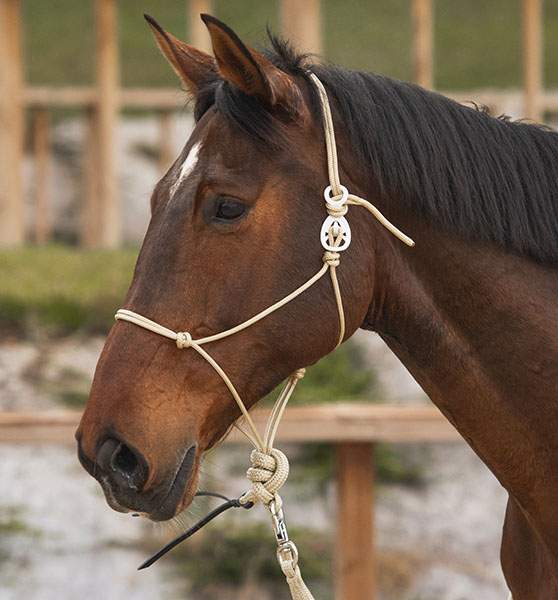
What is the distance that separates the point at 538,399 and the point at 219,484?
3.54 metres

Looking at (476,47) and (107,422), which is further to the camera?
(476,47)

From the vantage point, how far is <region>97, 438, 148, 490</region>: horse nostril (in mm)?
1646

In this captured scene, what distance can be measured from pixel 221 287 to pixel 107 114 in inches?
224

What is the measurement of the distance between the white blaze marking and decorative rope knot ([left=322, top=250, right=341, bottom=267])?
329mm

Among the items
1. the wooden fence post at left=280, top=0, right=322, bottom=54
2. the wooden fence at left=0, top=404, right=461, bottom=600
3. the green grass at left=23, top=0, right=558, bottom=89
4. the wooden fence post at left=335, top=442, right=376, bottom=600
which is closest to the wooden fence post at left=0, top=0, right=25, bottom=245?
the wooden fence post at left=280, top=0, right=322, bottom=54

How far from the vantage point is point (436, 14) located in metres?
16.0

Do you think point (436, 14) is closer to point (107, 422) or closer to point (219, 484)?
point (219, 484)

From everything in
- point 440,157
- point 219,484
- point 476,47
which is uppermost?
point 440,157

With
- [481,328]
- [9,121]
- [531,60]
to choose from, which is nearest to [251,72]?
[481,328]

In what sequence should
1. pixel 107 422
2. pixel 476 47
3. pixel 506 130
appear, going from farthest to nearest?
pixel 476 47 → pixel 506 130 → pixel 107 422

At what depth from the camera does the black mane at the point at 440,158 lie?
1838 mm

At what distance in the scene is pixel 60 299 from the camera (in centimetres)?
556

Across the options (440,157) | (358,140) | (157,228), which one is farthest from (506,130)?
(157,228)

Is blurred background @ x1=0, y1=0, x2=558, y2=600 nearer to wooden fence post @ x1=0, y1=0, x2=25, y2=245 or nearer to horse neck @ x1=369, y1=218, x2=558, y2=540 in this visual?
wooden fence post @ x1=0, y1=0, x2=25, y2=245
